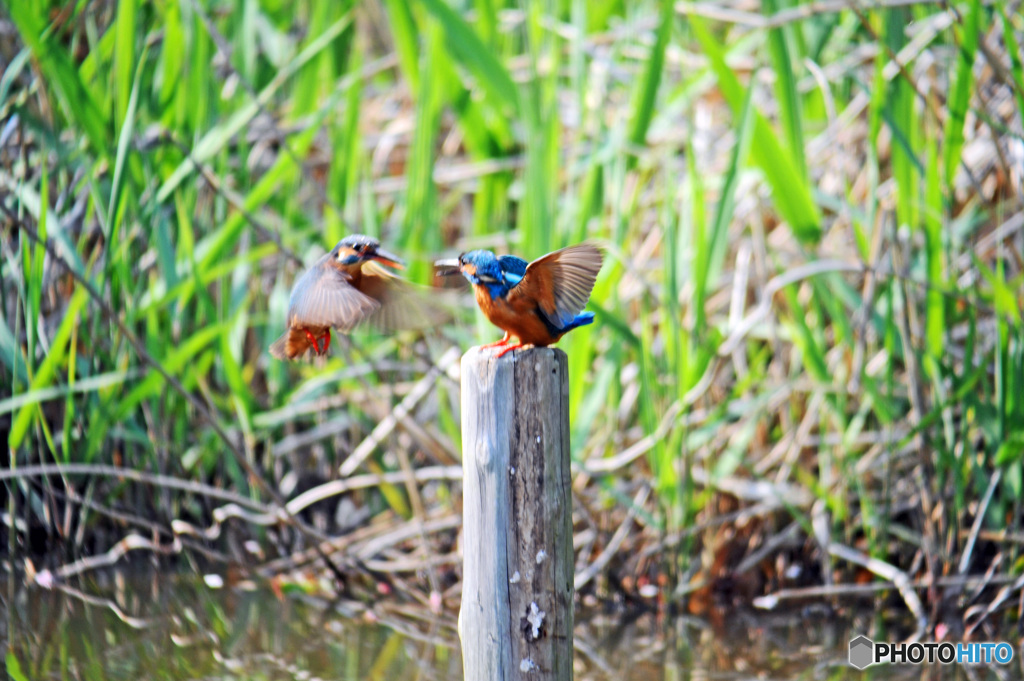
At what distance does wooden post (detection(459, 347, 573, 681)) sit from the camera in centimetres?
158

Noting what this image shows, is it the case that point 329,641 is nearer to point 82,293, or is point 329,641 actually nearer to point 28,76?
point 82,293

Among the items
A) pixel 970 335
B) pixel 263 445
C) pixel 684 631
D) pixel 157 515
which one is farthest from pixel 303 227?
pixel 970 335

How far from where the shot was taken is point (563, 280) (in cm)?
156

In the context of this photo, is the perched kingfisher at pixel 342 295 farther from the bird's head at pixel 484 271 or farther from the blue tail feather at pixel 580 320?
the blue tail feather at pixel 580 320

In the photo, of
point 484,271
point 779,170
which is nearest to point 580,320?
point 484,271

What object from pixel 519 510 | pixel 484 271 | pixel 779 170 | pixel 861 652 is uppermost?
pixel 779 170

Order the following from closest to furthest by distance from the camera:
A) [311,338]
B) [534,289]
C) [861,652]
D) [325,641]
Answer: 1. [534,289]
2. [311,338]
3. [861,652]
4. [325,641]

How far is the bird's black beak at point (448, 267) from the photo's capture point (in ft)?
5.25

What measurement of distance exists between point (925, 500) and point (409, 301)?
1821 mm

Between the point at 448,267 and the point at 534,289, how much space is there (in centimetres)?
18

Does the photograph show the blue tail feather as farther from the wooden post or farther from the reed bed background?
the reed bed background

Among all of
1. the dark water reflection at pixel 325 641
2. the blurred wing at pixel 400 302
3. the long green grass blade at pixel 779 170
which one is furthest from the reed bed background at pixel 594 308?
the blurred wing at pixel 400 302

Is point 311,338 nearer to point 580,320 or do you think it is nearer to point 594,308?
→ point 580,320

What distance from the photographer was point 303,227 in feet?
12.0
